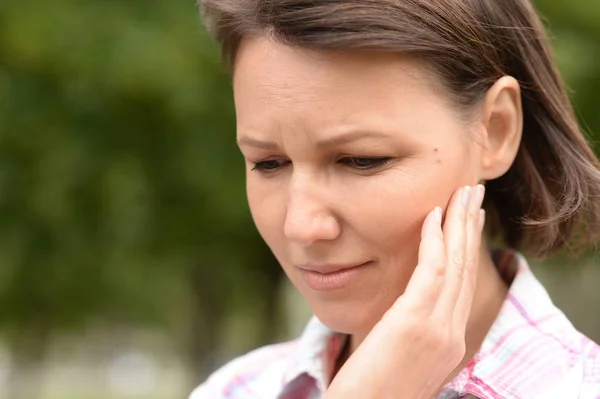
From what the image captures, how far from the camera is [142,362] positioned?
22.3 meters

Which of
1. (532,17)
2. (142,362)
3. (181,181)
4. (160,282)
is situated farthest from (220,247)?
(142,362)

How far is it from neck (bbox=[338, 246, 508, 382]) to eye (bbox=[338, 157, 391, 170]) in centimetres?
55

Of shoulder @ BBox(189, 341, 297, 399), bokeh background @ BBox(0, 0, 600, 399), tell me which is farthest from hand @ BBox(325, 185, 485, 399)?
bokeh background @ BBox(0, 0, 600, 399)

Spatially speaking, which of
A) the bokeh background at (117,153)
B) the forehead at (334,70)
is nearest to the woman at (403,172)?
the forehead at (334,70)

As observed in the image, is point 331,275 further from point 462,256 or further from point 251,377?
point 251,377

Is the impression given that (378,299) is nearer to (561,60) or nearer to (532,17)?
(532,17)

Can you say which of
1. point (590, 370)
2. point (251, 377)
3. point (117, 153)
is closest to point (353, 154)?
point (590, 370)

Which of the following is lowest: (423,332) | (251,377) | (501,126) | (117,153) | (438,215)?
(251,377)

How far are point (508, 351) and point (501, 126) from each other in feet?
1.85

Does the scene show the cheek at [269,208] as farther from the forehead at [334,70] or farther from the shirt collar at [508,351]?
the shirt collar at [508,351]

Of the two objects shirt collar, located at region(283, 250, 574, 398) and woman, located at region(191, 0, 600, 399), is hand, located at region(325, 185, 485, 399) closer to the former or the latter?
woman, located at region(191, 0, 600, 399)

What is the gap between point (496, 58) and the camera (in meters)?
2.42

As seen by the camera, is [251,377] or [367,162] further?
[251,377]

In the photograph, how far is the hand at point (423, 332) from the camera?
7.02 ft
